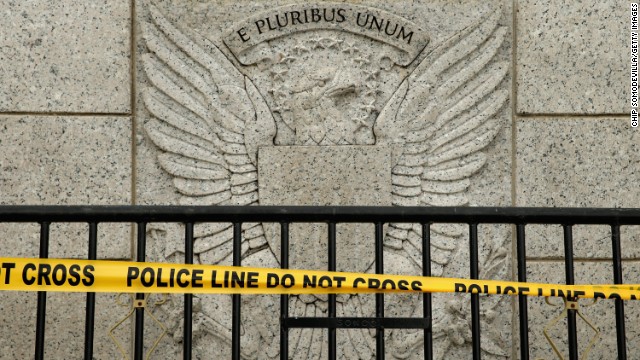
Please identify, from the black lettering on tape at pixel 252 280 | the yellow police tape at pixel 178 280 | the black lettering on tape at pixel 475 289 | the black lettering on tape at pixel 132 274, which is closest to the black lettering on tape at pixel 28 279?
Answer: the yellow police tape at pixel 178 280

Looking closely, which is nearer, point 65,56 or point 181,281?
point 181,281

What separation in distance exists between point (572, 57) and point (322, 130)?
1522 millimetres

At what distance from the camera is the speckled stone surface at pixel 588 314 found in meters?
4.62

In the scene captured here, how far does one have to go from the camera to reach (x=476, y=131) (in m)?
4.72

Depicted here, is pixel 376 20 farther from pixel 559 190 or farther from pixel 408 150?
pixel 559 190

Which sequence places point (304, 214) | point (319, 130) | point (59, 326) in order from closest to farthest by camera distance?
point (304, 214) → point (59, 326) → point (319, 130)

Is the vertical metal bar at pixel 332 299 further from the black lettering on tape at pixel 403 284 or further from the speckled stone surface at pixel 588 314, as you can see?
the speckled stone surface at pixel 588 314

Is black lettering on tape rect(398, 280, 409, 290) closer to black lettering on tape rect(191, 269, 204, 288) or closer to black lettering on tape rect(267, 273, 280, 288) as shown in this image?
black lettering on tape rect(267, 273, 280, 288)

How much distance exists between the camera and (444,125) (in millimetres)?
4719

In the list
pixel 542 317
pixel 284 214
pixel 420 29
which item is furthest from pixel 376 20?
pixel 284 214

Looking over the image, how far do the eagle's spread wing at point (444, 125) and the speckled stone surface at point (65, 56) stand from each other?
5.14 ft

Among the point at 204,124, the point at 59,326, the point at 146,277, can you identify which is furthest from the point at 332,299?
the point at 59,326

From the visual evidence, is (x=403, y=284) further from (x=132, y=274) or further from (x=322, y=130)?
(x=322, y=130)

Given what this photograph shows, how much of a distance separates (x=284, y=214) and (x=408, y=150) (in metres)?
2.02
